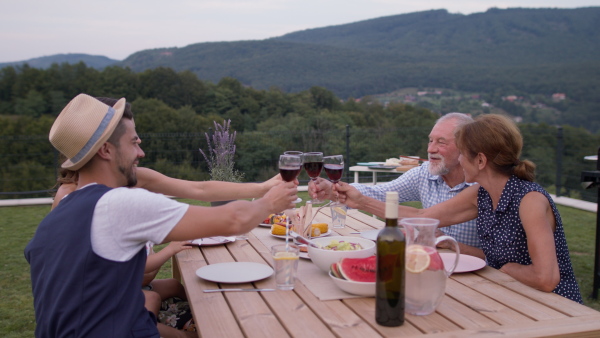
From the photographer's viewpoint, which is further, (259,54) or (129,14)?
(259,54)

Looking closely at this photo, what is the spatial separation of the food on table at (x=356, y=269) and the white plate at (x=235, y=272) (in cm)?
30

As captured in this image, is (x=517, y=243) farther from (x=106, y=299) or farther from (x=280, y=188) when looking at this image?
(x=106, y=299)

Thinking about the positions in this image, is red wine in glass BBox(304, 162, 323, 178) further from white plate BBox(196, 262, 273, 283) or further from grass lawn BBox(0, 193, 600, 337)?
grass lawn BBox(0, 193, 600, 337)

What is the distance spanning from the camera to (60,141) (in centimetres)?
148

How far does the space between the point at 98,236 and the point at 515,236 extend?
1.49m

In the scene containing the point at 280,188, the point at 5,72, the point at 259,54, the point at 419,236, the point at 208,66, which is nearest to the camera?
the point at 419,236

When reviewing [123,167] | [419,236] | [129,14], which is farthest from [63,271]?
[129,14]

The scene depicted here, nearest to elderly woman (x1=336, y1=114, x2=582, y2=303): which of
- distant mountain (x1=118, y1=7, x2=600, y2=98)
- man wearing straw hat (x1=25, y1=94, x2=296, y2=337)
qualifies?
man wearing straw hat (x1=25, y1=94, x2=296, y2=337)

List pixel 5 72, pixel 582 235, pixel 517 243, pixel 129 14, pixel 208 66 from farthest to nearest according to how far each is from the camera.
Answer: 1. pixel 208 66
2. pixel 5 72
3. pixel 129 14
4. pixel 582 235
5. pixel 517 243

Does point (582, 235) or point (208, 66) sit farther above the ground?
point (208, 66)

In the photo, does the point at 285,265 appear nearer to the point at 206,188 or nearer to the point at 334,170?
the point at 334,170

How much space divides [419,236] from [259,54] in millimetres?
43531

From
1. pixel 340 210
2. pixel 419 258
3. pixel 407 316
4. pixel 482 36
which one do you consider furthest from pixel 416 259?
pixel 482 36

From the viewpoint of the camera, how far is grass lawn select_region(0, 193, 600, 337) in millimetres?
3642
